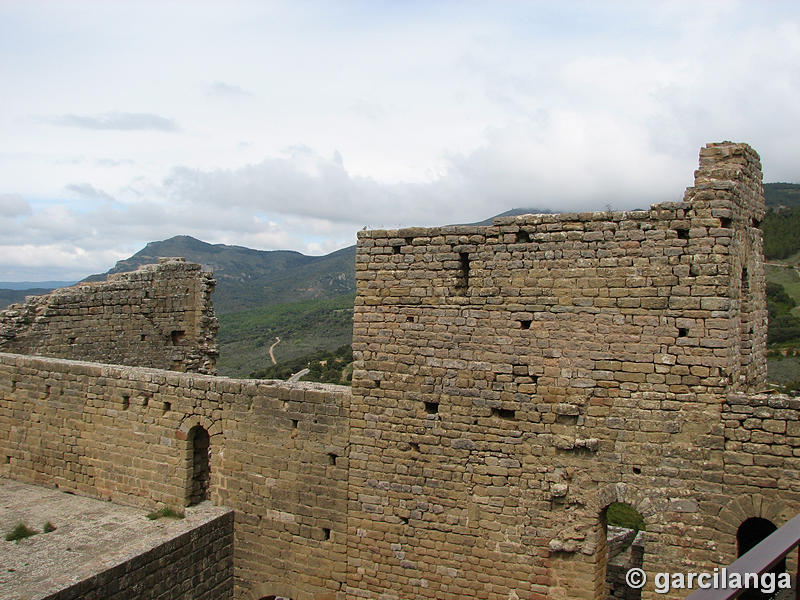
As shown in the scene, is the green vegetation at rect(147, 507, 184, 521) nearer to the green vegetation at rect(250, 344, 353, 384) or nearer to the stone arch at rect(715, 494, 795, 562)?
the stone arch at rect(715, 494, 795, 562)

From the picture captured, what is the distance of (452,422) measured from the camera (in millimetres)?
7508

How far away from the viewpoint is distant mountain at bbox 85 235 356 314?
69.3 metres

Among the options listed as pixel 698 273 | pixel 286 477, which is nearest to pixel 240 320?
pixel 286 477

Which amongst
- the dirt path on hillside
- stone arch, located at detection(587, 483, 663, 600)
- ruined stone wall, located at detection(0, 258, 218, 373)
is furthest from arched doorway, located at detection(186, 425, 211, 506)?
the dirt path on hillside

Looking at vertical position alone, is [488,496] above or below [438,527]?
above

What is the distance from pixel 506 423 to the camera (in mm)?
7199

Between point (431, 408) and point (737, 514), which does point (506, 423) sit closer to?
point (431, 408)

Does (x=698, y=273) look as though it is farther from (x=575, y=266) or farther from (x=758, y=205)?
(x=758, y=205)

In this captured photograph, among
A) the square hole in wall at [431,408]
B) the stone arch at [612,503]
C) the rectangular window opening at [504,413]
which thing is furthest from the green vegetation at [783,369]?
the square hole in wall at [431,408]

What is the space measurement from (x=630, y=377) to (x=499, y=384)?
1.42 metres

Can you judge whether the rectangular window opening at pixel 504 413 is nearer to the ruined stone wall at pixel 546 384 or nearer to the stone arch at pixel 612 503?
the ruined stone wall at pixel 546 384

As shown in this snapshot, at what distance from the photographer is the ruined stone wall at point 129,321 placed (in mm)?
11648

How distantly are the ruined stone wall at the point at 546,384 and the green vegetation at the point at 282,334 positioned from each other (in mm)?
22139

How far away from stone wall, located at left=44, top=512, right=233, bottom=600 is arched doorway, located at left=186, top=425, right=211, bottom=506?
0.74m
